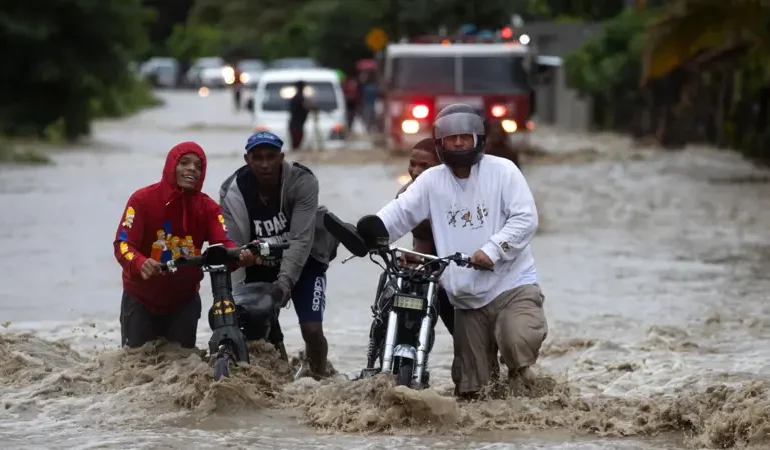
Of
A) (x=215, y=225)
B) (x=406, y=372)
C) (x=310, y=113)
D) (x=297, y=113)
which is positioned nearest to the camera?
(x=406, y=372)

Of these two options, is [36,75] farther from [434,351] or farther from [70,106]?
[434,351]

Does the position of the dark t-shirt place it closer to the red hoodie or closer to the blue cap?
the blue cap

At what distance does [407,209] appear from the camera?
842 centimetres

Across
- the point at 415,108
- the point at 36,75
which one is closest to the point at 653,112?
the point at 415,108

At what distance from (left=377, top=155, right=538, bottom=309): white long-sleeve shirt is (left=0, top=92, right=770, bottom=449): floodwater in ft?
1.99

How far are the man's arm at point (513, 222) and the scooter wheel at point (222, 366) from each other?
56.1 inches

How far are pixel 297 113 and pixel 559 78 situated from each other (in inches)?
807

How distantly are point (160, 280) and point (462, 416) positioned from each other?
5.90 ft

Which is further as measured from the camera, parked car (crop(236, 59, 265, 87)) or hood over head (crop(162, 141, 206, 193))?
parked car (crop(236, 59, 265, 87))

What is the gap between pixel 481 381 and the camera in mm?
8625

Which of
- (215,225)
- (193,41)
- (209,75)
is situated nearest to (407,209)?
(215,225)

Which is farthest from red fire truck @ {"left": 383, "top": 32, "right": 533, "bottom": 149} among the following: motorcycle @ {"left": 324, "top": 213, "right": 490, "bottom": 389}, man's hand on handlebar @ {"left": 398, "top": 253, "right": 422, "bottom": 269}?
motorcycle @ {"left": 324, "top": 213, "right": 490, "bottom": 389}

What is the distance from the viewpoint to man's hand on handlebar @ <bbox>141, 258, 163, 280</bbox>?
8.33 m

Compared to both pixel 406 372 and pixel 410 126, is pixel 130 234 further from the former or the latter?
pixel 410 126
